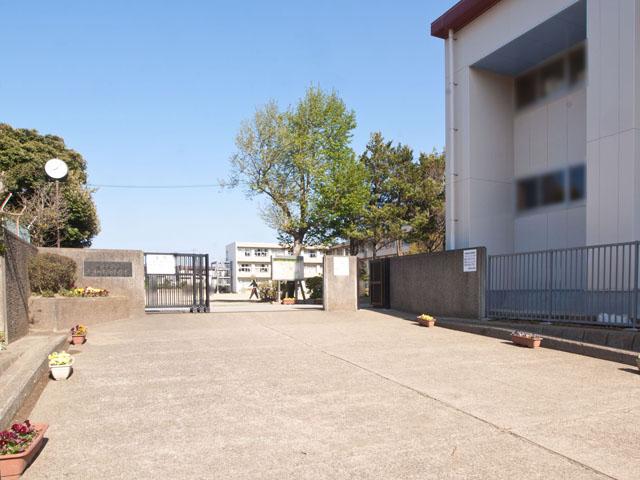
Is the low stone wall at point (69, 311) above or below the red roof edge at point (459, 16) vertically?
below

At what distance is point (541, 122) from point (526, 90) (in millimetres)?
1651

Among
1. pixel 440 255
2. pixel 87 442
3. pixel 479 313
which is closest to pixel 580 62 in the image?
pixel 440 255

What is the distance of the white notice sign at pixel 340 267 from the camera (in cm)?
1777

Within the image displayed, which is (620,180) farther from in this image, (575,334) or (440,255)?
(440,255)

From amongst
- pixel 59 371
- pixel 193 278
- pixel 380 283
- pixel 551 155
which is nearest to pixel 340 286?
pixel 380 283

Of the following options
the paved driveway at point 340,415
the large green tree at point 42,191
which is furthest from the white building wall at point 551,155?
the large green tree at point 42,191

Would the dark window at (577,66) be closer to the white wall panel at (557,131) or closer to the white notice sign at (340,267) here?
the white wall panel at (557,131)

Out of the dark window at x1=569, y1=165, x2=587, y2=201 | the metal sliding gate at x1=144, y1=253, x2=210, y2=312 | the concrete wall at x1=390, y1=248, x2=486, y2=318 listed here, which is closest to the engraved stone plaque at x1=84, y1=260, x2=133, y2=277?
the metal sliding gate at x1=144, y1=253, x2=210, y2=312

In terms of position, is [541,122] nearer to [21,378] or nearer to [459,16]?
[459,16]

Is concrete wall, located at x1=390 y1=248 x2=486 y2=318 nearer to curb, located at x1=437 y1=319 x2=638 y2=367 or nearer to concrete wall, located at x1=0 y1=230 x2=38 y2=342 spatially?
curb, located at x1=437 y1=319 x2=638 y2=367

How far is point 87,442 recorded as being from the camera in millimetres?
4301

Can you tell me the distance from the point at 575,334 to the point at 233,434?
25.1 ft

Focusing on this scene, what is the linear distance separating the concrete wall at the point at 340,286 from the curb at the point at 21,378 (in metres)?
10.4

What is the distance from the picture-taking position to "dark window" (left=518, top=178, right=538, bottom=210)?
51.5 ft
